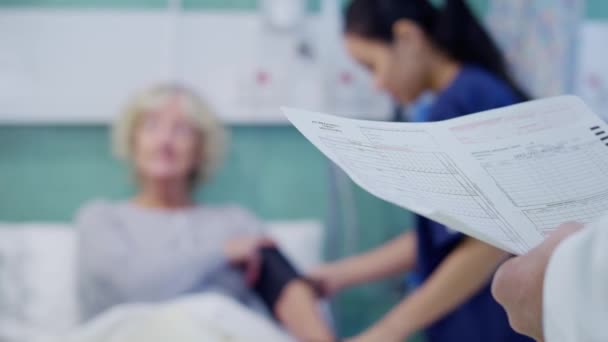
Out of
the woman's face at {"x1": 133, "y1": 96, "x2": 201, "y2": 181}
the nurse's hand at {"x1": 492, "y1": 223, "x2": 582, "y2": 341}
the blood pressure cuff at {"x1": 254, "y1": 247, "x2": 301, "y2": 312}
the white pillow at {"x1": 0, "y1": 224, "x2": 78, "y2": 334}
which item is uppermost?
the nurse's hand at {"x1": 492, "y1": 223, "x2": 582, "y2": 341}

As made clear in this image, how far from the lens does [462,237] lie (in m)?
1.37

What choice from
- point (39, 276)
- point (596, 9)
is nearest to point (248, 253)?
point (39, 276)

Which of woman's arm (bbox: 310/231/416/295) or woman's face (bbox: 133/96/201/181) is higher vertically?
woman's face (bbox: 133/96/201/181)

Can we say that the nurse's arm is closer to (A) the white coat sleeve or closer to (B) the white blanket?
(B) the white blanket

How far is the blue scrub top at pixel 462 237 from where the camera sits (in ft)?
4.69

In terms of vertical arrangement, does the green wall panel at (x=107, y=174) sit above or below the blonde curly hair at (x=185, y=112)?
below

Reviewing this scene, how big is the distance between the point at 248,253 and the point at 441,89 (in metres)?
0.77

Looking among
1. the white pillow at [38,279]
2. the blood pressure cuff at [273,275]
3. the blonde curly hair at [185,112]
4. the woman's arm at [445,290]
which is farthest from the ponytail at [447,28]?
the white pillow at [38,279]

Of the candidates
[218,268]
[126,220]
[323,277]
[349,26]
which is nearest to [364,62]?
[349,26]

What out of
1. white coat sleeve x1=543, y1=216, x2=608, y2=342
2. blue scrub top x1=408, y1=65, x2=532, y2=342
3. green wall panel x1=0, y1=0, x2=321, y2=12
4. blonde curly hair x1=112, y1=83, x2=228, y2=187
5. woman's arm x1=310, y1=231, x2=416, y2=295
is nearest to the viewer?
white coat sleeve x1=543, y1=216, x2=608, y2=342

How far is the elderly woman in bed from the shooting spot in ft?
6.41

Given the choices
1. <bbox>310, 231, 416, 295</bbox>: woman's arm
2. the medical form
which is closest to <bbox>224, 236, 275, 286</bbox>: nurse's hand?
<bbox>310, 231, 416, 295</bbox>: woman's arm

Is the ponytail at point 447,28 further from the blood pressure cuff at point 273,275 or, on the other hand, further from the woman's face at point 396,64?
the blood pressure cuff at point 273,275

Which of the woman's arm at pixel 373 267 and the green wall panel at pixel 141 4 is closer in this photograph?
the woman's arm at pixel 373 267
